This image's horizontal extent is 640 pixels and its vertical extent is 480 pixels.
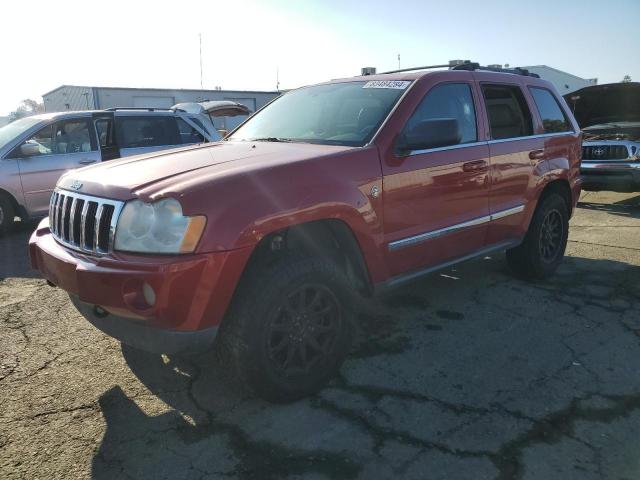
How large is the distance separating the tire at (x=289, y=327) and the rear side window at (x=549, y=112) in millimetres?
2992

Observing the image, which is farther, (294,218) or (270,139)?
(270,139)

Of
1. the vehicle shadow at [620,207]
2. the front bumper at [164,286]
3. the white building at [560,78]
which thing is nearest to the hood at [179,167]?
the front bumper at [164,286]

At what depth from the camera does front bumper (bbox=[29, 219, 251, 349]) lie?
231cm

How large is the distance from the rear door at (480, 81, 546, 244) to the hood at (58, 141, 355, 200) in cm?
160

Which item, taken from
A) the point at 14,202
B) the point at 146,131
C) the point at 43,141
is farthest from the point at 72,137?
the point at 14,202

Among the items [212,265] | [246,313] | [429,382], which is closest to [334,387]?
[429,382]

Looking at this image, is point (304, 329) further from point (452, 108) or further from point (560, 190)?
point (560, 190)

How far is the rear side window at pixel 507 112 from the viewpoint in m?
4.12

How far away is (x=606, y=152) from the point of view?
8.84 metres

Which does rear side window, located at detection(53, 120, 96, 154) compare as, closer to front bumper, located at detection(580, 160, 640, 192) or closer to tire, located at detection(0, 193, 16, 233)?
tire, located at detection(0, 193, 16, 233)

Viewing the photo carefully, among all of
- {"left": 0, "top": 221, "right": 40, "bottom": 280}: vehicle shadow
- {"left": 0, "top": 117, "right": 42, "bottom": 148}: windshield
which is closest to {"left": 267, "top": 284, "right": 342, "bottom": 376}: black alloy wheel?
{"left": 0, "top": 221, "right": 40, "bottom": 280}: vehicle shadow

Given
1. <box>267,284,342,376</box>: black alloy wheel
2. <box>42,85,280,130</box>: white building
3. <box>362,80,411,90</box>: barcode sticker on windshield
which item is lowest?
<box>267,284,342,376</box>: black alloy wheel

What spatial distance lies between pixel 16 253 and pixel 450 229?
5.25 meters

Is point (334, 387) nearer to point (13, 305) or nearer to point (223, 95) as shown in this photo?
point (13, 305)
